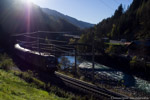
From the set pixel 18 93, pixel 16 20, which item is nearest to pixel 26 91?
pixel 18 93

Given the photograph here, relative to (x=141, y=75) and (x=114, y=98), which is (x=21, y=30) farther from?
(x=114, y=98)

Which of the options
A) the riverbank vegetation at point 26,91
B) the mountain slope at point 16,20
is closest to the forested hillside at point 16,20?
the mountain slope at point 16,20

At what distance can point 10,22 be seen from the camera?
59469mm

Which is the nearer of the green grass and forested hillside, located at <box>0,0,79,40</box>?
the green grass

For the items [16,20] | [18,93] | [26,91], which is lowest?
[26,91]

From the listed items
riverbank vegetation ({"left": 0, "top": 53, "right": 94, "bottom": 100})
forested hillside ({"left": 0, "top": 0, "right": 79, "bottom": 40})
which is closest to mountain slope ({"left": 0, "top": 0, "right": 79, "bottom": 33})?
forested hillside ({"left": 0, "top": 0, "right": 79, "bottom": 40})

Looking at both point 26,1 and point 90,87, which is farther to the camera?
point 26,1

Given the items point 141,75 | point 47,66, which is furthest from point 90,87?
point 141,75

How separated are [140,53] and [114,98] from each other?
27603 millimetres

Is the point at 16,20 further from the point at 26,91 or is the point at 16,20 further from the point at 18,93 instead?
the point at 18,93

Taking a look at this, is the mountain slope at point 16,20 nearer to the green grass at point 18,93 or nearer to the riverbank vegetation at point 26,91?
the riverbank vegetation at point 26,91

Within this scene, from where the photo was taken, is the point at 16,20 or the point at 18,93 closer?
the point at 18,93

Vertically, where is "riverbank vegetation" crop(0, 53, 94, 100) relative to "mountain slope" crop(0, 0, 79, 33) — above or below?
below

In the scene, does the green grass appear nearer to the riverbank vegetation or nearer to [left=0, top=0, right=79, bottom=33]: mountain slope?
the riverbank vegetation
